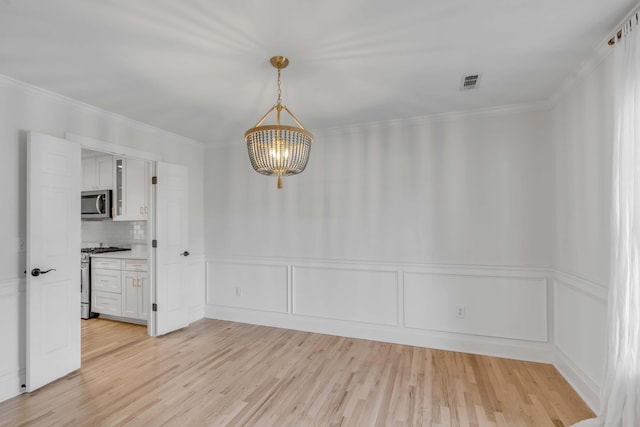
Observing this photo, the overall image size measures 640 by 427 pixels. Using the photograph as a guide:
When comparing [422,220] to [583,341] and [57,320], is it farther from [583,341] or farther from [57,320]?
A: [57,320]

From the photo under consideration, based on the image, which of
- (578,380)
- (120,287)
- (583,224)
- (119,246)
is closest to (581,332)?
(578,380)

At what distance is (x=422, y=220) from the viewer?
11.8 feet

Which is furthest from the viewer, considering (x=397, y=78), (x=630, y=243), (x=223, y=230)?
(x=223, y=230)

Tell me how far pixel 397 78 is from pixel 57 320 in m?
3.63

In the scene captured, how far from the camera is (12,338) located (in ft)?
8.45

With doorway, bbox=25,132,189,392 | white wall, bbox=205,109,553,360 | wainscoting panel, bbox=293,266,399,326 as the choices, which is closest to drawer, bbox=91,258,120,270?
white wall, bbox=205,109,553,360

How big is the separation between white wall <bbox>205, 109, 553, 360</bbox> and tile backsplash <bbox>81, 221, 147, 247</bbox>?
163 centimetres

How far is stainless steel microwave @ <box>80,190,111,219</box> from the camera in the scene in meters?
4.82

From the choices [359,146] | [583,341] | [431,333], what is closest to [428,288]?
[431,333]

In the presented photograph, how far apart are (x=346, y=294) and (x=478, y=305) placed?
1.46m

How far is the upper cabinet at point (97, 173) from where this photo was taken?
4891mm

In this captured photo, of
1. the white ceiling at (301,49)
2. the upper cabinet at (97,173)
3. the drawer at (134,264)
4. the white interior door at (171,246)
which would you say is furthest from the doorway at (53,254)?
the upper cabinet at (97,173)

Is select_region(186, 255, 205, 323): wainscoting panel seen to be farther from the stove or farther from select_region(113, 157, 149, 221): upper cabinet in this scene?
the stove

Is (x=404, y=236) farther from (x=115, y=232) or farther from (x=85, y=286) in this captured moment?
(x=115, y=232)
